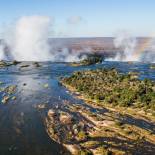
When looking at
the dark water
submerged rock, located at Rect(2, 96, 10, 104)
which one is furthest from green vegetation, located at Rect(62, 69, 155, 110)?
submerged rock, located at Rect(2, 96, 10, 104)

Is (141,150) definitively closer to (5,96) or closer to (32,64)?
(5,96)

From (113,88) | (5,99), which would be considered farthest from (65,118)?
(113,88)

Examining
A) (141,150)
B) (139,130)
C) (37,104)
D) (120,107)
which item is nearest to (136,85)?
(120,107)

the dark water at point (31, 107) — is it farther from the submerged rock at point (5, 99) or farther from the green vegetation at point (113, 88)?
the green vegetation at point (113, 88)

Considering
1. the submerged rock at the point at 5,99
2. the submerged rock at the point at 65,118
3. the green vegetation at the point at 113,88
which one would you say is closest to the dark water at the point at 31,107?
the submerged rock at the point at 5,99

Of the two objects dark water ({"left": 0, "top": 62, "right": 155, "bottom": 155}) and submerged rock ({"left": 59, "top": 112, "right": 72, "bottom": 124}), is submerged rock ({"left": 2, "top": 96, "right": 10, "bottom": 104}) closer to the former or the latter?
dark water ({"left": 0, "top": 62, "right": 155, "bottom": 155})

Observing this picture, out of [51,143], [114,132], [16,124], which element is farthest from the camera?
[16,124]
